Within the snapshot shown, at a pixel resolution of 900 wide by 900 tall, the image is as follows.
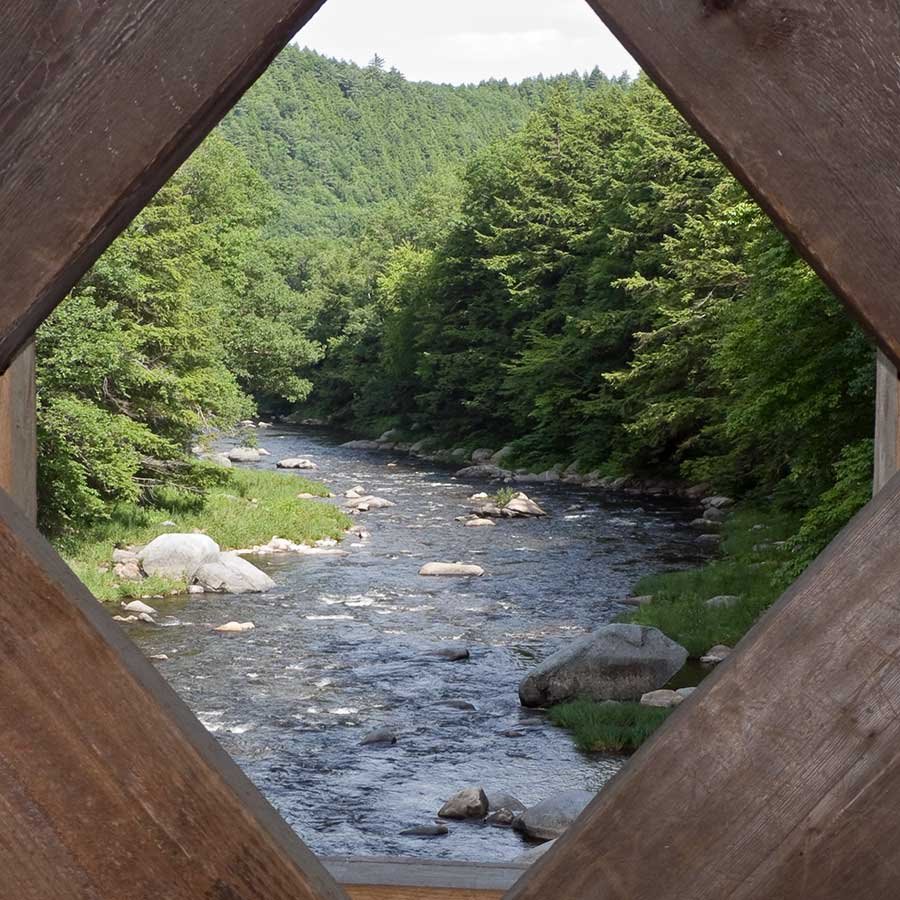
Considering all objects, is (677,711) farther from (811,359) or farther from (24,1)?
(811,359)

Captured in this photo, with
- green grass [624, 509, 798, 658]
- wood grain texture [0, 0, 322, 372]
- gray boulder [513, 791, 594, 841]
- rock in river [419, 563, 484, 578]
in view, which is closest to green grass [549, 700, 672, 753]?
green grass [624, 509, 798, 658]

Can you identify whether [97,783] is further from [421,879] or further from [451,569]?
[451,569]

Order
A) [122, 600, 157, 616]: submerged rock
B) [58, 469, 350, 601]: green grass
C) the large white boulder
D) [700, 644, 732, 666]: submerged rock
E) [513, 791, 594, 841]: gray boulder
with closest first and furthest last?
1. [513, 791, 594, 841]: gray boulder
2. [700, 644, 732, 666]: submerged rock
3. [122, 600, 157, 616]: submerged rock
4. [58, 469, 350, 601]: green grass
5. the large white boulder

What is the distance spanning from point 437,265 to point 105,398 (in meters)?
24.4

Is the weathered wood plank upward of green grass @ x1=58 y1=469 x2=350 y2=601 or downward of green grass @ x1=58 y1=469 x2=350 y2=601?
downward

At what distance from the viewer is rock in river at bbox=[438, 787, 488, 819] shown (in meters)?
9.38

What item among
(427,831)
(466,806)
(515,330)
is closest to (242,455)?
(515,330)

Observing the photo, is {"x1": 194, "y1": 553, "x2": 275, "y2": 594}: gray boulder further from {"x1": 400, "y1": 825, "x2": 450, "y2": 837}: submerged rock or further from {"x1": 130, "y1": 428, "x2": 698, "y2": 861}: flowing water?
{"x1": 400, "y1": 825, "x2": 450, "y2": 837}: submerged rock

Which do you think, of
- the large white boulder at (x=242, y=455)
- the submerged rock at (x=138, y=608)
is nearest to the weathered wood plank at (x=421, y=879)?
the submerged rock at (x=138, y=608)

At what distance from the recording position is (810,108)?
31.6 inches

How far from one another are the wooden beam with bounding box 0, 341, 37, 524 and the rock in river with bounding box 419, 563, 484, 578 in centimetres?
1711

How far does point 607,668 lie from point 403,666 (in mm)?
2091

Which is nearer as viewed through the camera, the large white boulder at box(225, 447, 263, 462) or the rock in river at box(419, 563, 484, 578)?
the rock in river at box(419, 563, 484, 578)

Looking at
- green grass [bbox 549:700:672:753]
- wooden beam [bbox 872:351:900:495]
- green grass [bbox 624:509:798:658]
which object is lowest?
green grass [bbox 624:509:798:658]
